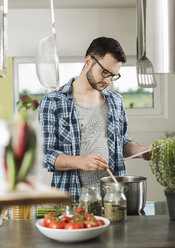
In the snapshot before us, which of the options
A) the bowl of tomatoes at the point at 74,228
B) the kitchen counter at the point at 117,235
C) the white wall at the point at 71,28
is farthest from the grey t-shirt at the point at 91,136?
the white wall at the point at 71,28

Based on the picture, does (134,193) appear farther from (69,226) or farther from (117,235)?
(69,226)

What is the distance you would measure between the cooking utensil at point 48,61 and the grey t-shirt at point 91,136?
1.55m

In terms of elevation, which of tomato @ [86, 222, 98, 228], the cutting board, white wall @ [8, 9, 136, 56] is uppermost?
white wall @ [8, 9, 136, 56]

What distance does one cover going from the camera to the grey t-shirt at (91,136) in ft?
7.68

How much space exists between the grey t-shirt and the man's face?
0.50 ft

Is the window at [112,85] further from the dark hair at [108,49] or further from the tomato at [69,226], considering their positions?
the tomato at [69,226]

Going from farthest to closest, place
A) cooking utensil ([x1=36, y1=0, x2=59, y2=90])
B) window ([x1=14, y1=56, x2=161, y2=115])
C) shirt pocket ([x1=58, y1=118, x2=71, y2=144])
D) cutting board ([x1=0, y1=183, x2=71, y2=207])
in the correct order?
window ([x1=14, y1=56, x2=161, y2=115])
shirt pocket ([x1=58, y1=118, x2=71, y2=144])
cooking utensil ([x1=36, y1=0, x2=59, y2=90])
cutting board ([x1=0, y1=183, x2=71, y2=207])

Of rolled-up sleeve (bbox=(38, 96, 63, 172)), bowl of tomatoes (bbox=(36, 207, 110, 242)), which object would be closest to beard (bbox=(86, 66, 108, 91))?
rolled-up sleeve (bbox=(38, 96, 63, 172))

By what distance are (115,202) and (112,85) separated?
3.00 metres

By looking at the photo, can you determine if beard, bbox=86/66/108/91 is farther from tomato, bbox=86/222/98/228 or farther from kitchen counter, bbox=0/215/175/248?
tomato, bbox=86/222/98/228

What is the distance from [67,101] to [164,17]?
0.94 metres

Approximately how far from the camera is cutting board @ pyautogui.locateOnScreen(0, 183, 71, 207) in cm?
46

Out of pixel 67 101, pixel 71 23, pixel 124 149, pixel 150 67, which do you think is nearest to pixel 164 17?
pixel 150 67

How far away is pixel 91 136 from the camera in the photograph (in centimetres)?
237
